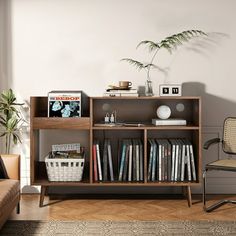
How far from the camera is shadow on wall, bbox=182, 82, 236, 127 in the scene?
185 inches

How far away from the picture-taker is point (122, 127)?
14.1 ft

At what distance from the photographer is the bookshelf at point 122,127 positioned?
430 cm

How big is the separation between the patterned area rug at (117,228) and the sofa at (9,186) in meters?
0.17

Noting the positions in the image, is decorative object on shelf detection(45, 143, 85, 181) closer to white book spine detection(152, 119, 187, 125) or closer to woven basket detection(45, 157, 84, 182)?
woven basket detection(45, 157, 84, 182)

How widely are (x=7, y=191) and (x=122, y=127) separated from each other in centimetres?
125

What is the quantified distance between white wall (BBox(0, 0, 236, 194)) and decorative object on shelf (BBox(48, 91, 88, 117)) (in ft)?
1.16

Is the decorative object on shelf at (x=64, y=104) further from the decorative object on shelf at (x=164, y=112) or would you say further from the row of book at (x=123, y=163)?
the decorative object on shelf at (x=164, y=112)

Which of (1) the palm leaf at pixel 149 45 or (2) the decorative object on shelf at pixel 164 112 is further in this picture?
(1) the palm leaf at pixel 149 45

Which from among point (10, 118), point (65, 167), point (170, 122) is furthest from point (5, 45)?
point (170, 122)

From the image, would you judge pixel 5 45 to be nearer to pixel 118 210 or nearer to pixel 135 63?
pixel 135 63

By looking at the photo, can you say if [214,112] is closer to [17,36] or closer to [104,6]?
[104,6]

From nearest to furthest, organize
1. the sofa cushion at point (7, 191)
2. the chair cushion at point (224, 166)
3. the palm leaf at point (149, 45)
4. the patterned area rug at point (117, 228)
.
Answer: the sofa cushion at point (7, 191) → the patterned area rug at point (117, 228) → the chair cushion at point (224, 166) → the palm leaf at point (149, 45)

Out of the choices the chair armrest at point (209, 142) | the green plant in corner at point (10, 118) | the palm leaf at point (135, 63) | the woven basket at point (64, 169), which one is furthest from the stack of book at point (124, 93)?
the green plant in corner at point (10, 118)

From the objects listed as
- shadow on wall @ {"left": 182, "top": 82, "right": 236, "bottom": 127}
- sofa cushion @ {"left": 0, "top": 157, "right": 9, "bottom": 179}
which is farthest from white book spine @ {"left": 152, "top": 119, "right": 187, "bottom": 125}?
sofa cushion @ {"left": 0, "top": 157, "right": 9, "bottom": 179}
